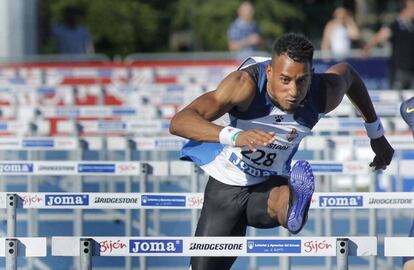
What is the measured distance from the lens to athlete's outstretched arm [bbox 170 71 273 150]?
683 cm

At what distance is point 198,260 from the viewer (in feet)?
23.7

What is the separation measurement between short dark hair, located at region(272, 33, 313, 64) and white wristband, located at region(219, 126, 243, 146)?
0.55 metres

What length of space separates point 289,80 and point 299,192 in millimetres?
585

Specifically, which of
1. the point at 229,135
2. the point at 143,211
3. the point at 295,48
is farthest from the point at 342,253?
the point at 143,211

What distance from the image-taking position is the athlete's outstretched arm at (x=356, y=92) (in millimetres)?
7580

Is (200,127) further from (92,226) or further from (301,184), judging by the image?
(92,226)

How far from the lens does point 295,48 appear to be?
7.03 meters

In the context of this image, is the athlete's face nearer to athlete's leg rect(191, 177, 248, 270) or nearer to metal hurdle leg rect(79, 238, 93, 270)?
athlete's leg rect(191, 177, 248, 270)

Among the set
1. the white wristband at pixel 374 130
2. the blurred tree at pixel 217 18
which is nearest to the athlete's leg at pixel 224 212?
the white wristband at pixel 374 130

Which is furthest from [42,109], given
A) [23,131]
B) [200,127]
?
[200,127]

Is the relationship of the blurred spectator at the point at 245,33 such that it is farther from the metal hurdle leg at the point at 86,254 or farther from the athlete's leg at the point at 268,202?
the metal hurdle leg at the point at 86,254

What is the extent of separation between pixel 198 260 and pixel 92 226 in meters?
6.47

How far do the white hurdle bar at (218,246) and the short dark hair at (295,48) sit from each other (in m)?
1.07

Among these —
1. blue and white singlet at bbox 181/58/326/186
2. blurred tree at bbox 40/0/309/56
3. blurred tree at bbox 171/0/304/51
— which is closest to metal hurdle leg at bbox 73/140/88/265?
blue and white singlet at bbox 181/58/326/186
